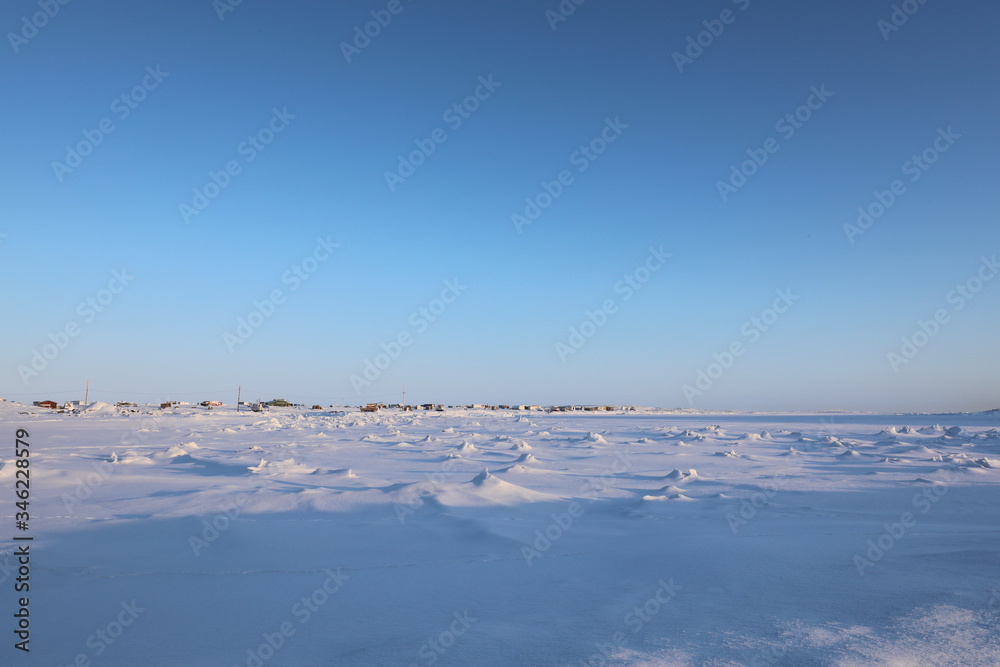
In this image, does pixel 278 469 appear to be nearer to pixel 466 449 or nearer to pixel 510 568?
pixel 466 449

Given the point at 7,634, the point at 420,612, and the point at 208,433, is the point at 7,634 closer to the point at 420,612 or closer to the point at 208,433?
the point at 420,612

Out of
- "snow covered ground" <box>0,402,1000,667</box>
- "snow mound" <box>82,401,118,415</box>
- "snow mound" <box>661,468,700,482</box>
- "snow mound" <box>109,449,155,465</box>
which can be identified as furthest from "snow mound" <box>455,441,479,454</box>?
"snow mound" <box>82,401,118,415</box>

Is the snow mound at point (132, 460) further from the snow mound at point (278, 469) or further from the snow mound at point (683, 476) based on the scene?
the snow mound at point (683, 476)

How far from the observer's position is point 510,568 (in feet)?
14.3

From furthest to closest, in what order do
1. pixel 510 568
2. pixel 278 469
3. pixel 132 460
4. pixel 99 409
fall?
1. pixel 99 409
2. pixel 132 460
3. pixel 278 469
4. pixel 510 568

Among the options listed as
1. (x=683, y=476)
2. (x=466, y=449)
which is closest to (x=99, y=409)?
(x=466, y=449)

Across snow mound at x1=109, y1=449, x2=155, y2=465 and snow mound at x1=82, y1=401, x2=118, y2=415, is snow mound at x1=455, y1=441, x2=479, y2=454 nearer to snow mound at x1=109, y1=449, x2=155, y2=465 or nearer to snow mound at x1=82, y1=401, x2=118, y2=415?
snow mound at x1=109, y1=449, x2=155, y2=465

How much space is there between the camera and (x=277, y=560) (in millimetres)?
4559

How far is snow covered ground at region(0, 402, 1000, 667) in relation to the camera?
2.88 metres

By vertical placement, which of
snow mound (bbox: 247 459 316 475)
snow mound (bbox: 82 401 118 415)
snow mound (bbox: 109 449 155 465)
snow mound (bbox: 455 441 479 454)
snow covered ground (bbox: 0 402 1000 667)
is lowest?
snow covered ground (bbox: 0 402 1000 667)

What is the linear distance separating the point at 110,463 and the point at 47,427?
14242 millimetres

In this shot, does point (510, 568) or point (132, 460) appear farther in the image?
point (132, 460)

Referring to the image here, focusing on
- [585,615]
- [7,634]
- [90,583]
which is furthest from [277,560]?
[585,615]

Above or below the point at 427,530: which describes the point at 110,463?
above
